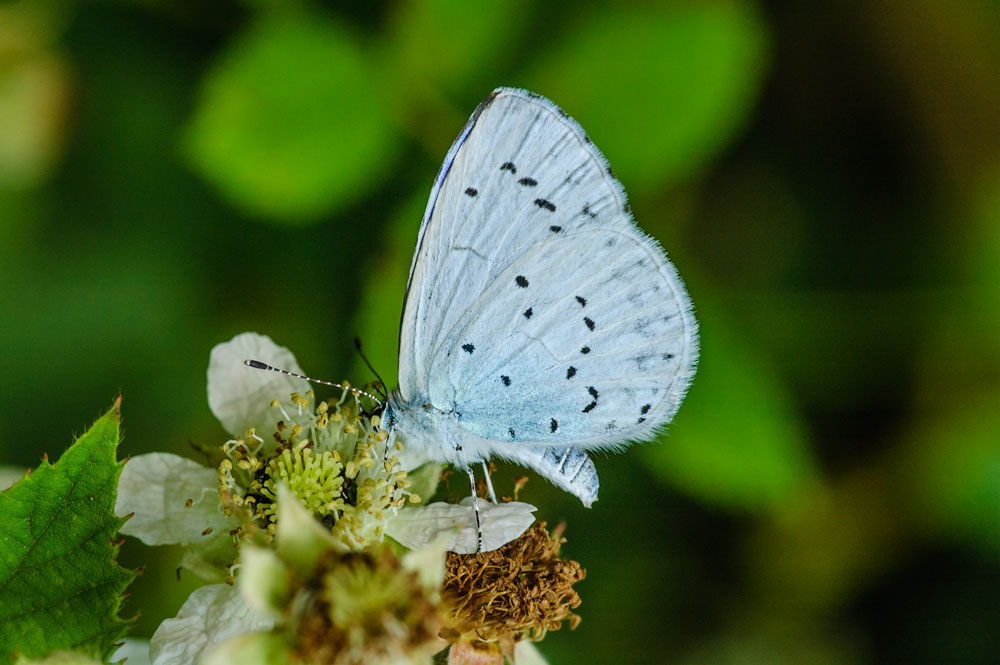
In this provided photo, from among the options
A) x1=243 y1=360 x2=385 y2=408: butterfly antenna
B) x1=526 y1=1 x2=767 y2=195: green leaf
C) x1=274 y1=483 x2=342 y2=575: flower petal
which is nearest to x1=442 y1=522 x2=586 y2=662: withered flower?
x1=243 y1=360 x2=385 y2=408: butterfly antenna

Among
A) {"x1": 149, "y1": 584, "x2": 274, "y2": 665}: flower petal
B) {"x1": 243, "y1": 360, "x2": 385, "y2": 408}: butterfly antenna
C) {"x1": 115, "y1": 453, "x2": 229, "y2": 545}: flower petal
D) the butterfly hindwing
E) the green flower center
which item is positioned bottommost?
{"x1": 149, "y1": 584, "x2": 274, "y2": 665}: flower petal

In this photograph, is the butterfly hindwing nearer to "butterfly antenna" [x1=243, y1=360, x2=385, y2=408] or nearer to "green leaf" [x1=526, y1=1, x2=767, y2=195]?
"butterfly antenna" [x1=243, y1=360, x2=385, y2=408]

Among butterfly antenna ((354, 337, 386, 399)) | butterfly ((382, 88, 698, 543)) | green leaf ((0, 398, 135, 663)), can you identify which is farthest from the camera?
butterfly antenna ((354, 337, 386, 399))

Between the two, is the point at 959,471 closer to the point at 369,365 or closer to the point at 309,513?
the point at 369,365

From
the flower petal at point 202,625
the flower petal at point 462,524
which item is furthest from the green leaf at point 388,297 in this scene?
the flower petal at point 202,625

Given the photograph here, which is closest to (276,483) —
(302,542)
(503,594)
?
(503,594)
